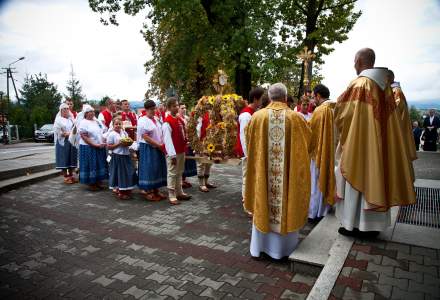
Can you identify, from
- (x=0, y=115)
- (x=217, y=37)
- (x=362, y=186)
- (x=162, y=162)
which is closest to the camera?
(x=362, y=186)

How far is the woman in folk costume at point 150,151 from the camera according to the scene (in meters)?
7.37

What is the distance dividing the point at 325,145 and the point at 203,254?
2.44m

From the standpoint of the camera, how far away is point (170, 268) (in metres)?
4.38

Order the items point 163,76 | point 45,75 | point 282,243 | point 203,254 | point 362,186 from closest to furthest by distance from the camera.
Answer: point 362,186 < point 282,243 < point 203,254 < point 163,76 < point 45,75

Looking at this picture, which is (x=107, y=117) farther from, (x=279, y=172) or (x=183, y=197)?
(x=279, y=172)

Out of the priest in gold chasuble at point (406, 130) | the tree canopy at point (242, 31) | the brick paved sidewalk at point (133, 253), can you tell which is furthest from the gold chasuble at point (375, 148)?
the tree canopy at point (242, 31)

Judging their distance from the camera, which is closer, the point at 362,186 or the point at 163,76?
the point at 362,186

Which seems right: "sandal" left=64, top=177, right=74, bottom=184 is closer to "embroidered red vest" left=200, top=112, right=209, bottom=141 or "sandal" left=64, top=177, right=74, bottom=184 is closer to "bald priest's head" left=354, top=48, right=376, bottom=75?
"embroidered red vest" left=200, top=112, right=209, bottom=141

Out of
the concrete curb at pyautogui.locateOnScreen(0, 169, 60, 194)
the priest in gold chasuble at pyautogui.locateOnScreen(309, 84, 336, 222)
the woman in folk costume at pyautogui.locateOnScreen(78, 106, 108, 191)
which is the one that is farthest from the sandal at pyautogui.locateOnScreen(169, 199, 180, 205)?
the concrete curb at pyautogui.locateOnScreen(0, 169, 60, 194)

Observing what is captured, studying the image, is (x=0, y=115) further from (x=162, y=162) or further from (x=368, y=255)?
(x=368, y=255)

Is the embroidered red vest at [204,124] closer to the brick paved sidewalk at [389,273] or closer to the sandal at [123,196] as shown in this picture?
the sandal at [123,196]

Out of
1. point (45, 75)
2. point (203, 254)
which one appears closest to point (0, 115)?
point (45, 75)

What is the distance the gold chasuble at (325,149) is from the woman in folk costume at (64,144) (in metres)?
6.90

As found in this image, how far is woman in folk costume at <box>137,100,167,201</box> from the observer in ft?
24.2
